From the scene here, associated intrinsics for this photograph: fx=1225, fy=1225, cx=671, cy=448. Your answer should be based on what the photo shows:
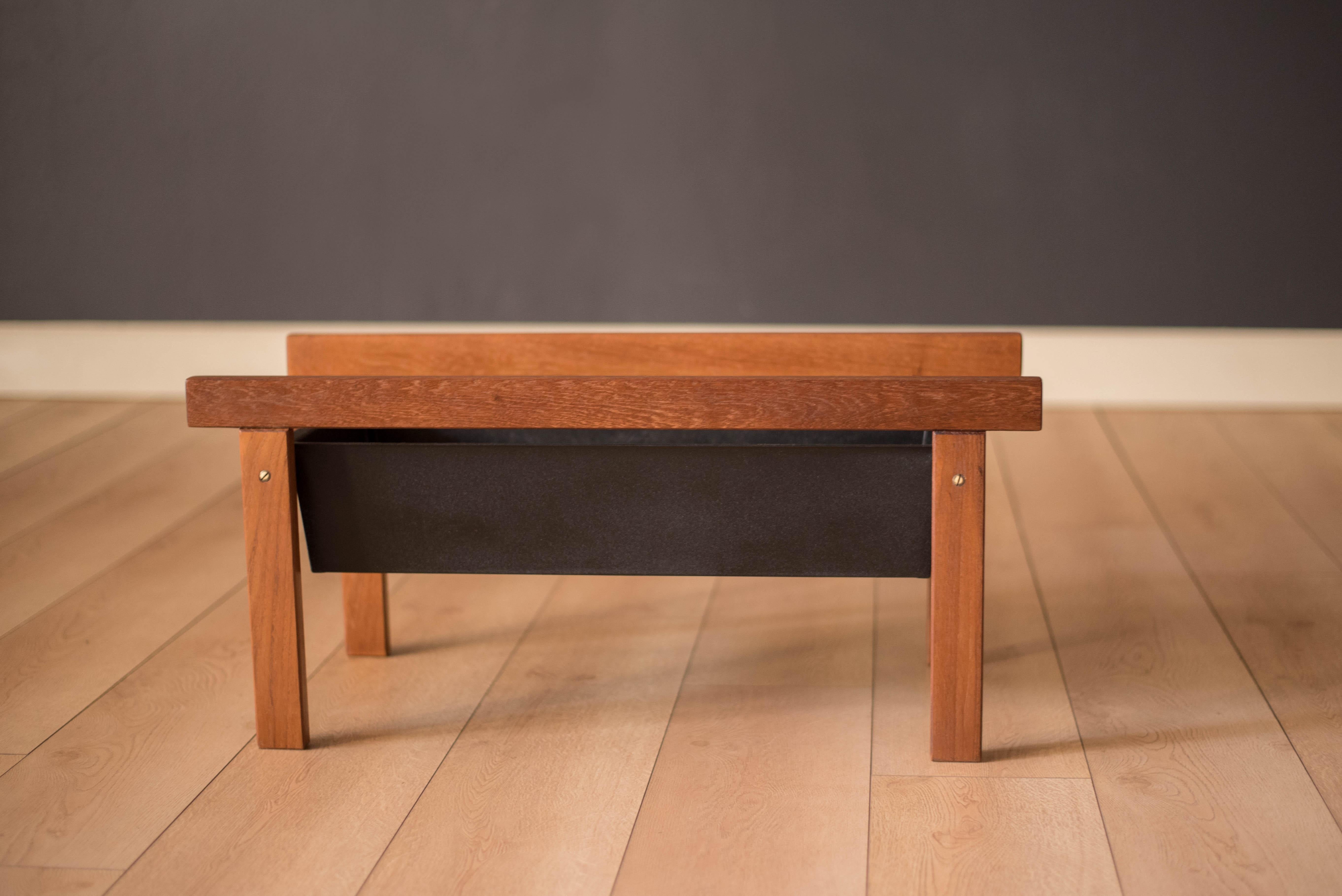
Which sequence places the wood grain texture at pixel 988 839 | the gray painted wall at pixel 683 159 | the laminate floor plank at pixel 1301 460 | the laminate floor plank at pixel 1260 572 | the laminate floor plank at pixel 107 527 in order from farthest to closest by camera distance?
the gray painted wall at pixel 683 159
the laminate floor plank at pixel 1301 460
the laminate floor plank at pixel 107 527
the laminate floor plank at pixel 1260 572
the wood grain texture at pixel 988 839

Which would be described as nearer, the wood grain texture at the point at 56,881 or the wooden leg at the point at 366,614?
the wood grain texture at the point at 56,881

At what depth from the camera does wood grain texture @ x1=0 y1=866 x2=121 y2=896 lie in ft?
3.89

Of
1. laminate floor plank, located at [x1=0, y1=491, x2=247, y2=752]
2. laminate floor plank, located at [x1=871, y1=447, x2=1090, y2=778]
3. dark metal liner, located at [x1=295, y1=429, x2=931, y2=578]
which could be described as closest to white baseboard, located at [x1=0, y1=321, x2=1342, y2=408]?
laminate floor plank, located at [x1=0, y1=491, x2=247, y2=752]

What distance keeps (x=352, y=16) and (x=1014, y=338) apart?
2269 millimetres

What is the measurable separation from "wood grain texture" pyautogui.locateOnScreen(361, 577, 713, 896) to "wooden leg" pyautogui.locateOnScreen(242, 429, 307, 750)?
200 millimetres

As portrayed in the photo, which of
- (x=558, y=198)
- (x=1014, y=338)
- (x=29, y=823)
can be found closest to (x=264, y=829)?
(x=29, y=823)

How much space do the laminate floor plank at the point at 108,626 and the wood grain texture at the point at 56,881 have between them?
0.29 metres

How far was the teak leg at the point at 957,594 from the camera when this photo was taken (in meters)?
1.32

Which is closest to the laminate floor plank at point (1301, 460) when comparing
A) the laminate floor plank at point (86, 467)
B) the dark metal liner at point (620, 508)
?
the dark metal liner at point (620, 508)

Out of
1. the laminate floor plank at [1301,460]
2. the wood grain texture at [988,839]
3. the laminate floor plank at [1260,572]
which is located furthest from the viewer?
the laminate floor plank at [1301,460]

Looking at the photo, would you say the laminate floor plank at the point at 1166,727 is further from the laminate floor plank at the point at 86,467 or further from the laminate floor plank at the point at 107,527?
the laminate floor plank at the point at 86,467

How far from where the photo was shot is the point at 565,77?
10.6 feet

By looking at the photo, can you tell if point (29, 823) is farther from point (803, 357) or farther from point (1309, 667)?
point (1309, 667)

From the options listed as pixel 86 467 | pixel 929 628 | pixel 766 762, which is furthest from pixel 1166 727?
pixel 86 467
